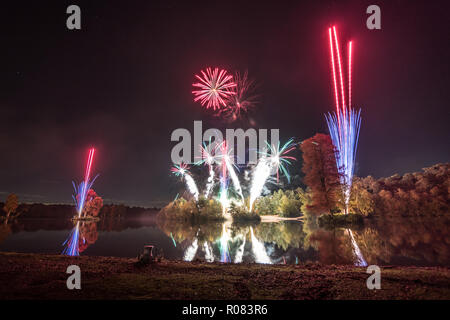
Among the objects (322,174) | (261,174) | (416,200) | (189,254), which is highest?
(261,174)

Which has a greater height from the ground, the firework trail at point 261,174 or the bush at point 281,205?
the firework trail at point 261,174

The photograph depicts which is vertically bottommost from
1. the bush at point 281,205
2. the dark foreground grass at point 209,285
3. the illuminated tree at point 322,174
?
the bush at point 281,205

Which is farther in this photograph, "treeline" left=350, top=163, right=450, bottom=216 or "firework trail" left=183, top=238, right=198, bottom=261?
"treeline" left=350, top=163, right=450, bottom=216

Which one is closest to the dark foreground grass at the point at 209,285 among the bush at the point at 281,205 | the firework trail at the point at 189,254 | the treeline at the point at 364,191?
the firework trail at the point at 189,254

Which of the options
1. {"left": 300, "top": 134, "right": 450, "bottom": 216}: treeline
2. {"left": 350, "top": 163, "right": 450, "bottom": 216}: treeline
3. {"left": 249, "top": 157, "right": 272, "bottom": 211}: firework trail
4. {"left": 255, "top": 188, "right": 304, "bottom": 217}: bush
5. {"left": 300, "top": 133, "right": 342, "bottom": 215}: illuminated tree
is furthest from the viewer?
{"left": 255, "top": 188, "right": 304, "bottom": 217}: bush

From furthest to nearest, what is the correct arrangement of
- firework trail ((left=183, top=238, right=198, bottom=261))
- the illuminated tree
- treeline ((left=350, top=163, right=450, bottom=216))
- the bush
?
the bush
treeline ((left=350, top=163, right=450, bottom=216))
the illuminated tree
firework trail ((left=183, top=238, right=198, bottom=261))

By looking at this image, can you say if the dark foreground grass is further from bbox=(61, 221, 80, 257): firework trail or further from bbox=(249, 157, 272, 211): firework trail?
bbox=(249, 157, 272, 211): firework trail

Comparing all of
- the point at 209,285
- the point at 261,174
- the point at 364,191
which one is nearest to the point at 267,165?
the point at 261,174

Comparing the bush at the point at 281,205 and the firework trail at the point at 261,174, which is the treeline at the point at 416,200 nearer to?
the firework trail at the point at 261,174


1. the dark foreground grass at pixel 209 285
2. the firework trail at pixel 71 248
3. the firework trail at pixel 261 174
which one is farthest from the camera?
the firework trail at pixel 261 174

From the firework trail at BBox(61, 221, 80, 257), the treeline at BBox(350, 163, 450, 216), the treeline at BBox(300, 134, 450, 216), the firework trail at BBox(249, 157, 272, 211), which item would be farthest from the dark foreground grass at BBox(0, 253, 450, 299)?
the treeline at BBox(350, 163, 450, 216)

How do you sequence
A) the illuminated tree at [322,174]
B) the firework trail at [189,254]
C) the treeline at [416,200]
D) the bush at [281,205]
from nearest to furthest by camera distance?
the firework trail at [189,254], the illuminated tree at [322,174], the treeline at [416,200], the bush at [281,205]

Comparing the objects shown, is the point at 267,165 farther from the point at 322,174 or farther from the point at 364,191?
the point at 364,191

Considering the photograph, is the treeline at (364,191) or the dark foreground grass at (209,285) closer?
the dark foreground grass at (209,285)
